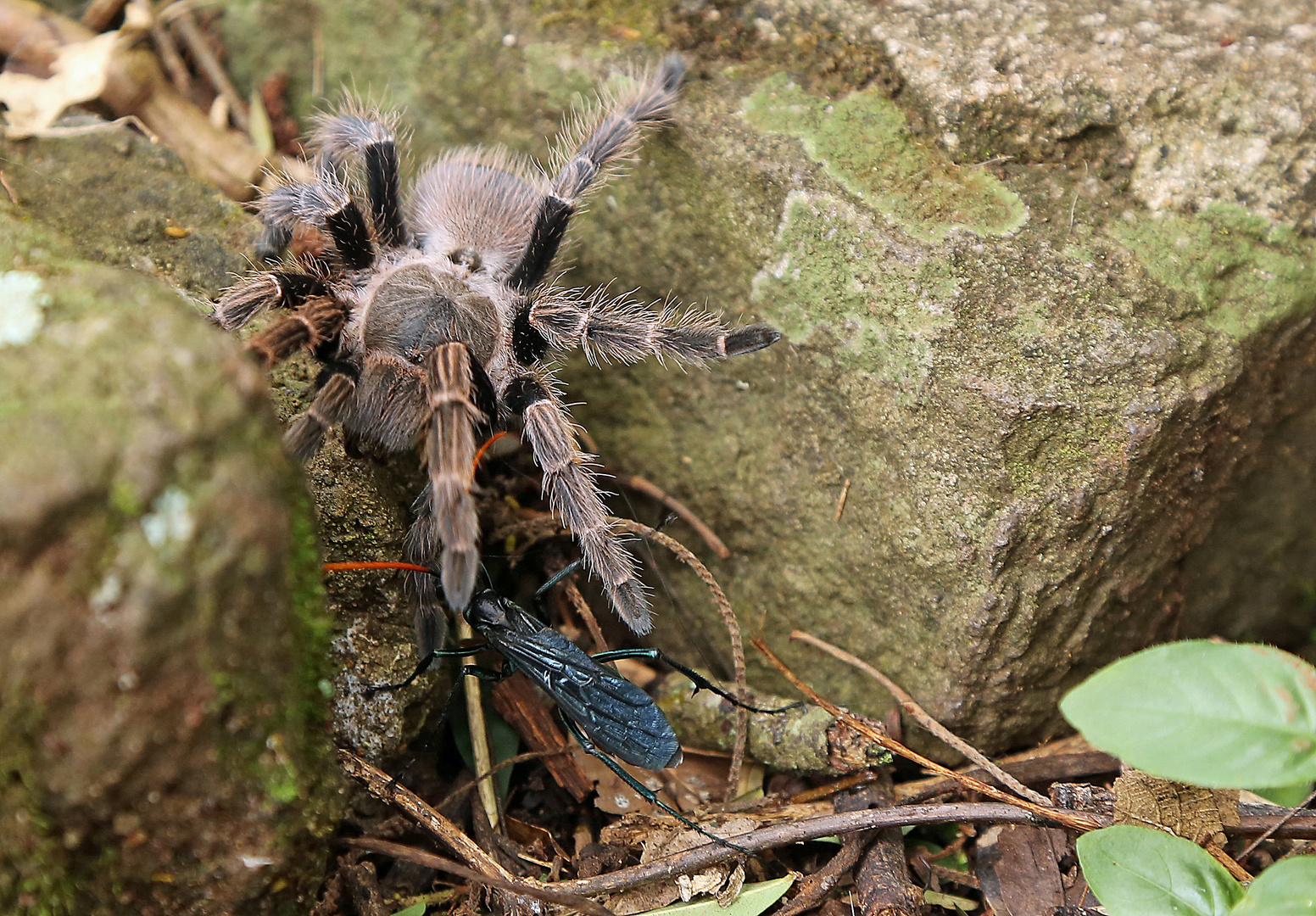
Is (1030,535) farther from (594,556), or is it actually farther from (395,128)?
(395,128)

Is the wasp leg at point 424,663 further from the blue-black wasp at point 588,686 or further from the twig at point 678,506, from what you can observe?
the twig at point 678,506

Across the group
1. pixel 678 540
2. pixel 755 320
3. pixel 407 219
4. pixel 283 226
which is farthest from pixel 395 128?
pixel 678 540

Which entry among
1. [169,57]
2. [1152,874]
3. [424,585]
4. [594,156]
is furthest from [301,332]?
[1152,874]

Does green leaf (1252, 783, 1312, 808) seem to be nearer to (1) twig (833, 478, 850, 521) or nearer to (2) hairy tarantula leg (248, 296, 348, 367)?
(1) twig (833, 478, 850, 521)

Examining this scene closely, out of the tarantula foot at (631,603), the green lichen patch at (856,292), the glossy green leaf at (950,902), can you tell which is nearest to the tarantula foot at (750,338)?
the green lichen patch at (856,292)

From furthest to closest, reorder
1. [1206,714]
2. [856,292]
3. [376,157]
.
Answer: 1. [376,157]
2. [856,292]
3. [1206,714]

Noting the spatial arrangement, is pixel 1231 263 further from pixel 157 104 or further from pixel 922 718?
pixel 157 104

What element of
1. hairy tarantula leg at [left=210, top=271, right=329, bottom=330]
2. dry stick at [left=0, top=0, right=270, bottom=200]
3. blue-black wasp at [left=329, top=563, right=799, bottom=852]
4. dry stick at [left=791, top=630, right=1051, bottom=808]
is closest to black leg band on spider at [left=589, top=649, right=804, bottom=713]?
blue-black wasp at [left=329, top=563, right=799, bottom=852]
